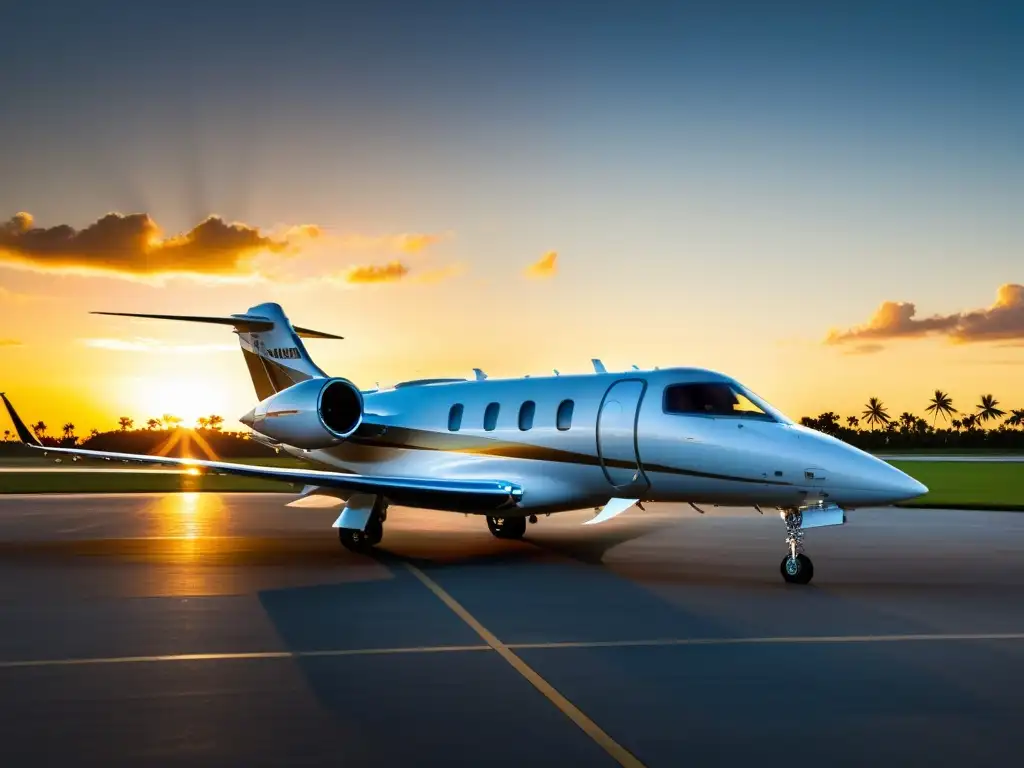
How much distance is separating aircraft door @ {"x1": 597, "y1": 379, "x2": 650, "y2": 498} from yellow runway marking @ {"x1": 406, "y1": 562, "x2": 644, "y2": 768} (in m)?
4.30

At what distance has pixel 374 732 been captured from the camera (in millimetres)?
5719

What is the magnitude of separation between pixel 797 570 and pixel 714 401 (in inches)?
100

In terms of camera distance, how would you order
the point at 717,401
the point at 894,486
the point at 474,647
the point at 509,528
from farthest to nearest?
the point at 509,528
the point at 717,401
the point at 894,486
the point at 474,647

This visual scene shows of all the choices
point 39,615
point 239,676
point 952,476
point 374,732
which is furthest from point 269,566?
point 952,476

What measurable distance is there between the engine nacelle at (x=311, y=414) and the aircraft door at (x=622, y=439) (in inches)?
188

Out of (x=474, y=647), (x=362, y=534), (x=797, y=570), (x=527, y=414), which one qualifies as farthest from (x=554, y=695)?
(x=362, y=534)

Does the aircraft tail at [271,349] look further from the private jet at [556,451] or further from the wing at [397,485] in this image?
the wing at [397,485]

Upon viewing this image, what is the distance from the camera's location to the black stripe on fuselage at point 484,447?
1377 centimetres

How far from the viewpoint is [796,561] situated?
12.2 meters

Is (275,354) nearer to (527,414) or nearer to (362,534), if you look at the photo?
(362,534)

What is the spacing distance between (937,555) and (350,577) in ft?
27.6

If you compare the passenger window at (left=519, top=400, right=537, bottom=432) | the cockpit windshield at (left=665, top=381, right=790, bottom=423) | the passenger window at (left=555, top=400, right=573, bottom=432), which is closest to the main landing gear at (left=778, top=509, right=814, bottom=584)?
the cockpit windshield at (left=665, top=381, right=790, bottom=423)

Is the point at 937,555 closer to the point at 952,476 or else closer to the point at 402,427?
the point at 402,427

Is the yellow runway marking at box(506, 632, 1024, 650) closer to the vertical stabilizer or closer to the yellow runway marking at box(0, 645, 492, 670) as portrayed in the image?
the yellow runway marking at box(0, 645, 492, 670)
